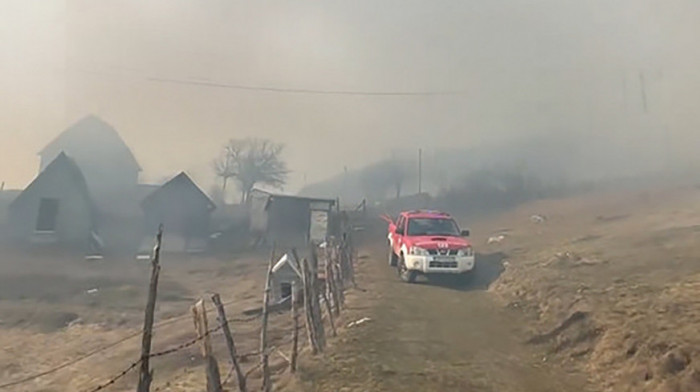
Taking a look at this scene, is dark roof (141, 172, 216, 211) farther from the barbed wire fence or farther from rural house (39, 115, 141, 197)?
the barbed wire fence

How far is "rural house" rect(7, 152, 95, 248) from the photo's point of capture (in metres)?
42.3

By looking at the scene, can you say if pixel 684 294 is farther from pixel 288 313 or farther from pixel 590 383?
pixel 288 313

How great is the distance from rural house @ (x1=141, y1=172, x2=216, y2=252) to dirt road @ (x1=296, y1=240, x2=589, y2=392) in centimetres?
2908

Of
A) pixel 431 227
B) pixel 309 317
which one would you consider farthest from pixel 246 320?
pixel 431 227

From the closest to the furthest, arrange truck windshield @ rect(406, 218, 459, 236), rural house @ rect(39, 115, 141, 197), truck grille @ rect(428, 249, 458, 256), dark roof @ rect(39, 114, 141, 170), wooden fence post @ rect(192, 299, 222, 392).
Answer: wooden fence post @ rect(192, 299, 222, 392)
truck grille @ rect(428, 249, 458, 256)
truck windshield @ rect(406, 218, 459, 236)
rural house @ rect(39, 115, 141, 197)
dark roof @ rect(39, 114, 141, 170)

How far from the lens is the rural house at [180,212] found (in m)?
44.8

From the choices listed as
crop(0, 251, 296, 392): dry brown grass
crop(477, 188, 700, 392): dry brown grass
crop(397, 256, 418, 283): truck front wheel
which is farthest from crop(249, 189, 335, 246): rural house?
crop(397, 256, 418, 283): truck front wheel

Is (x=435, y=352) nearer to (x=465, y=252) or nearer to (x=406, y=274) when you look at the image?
(x=465, y=252)

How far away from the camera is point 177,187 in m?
45.9

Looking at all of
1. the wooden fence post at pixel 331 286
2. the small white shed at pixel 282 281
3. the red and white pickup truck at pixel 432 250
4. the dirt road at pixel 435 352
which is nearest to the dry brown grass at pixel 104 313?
the small white shed at pixel 282 281

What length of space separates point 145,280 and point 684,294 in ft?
77.9

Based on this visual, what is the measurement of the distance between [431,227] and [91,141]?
168ft

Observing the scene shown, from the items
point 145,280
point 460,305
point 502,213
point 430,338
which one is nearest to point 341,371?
point 430,338

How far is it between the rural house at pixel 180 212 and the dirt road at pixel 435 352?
29.1 m
